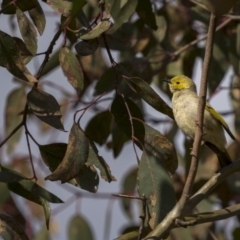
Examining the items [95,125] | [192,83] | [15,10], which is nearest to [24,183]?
[15,10]

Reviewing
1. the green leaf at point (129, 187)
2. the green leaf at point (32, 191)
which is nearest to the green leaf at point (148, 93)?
the green leaf at point (32, 191)

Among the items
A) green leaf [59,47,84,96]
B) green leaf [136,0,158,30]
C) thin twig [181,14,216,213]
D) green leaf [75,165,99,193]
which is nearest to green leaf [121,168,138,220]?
green leaf [136,0,158,30]

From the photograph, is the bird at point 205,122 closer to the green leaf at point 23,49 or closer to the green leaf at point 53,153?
the green leaf at point 53,153

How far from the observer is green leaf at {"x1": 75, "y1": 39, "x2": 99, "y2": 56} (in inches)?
96.7

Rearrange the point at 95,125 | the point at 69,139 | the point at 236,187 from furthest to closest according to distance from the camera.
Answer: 1. the point at 95,125
2. the point at 236,187
3. the point at 69,139

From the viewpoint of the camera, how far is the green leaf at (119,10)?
1981 mm

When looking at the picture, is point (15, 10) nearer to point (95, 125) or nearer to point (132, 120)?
point (132, 120)

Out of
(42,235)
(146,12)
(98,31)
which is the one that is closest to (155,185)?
(98,31)

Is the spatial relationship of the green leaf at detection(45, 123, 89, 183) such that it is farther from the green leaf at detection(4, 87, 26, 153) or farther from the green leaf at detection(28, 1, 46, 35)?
the green leaf at detection(4, 87, 26, 153)

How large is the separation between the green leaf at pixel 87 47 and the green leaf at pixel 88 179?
38 cm

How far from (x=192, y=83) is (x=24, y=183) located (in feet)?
4.07

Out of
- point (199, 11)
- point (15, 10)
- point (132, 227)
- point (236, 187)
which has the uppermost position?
point (15, 10)

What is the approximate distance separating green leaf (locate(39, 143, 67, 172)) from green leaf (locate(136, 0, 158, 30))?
87 centimetres

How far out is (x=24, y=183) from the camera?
96.0 inches
